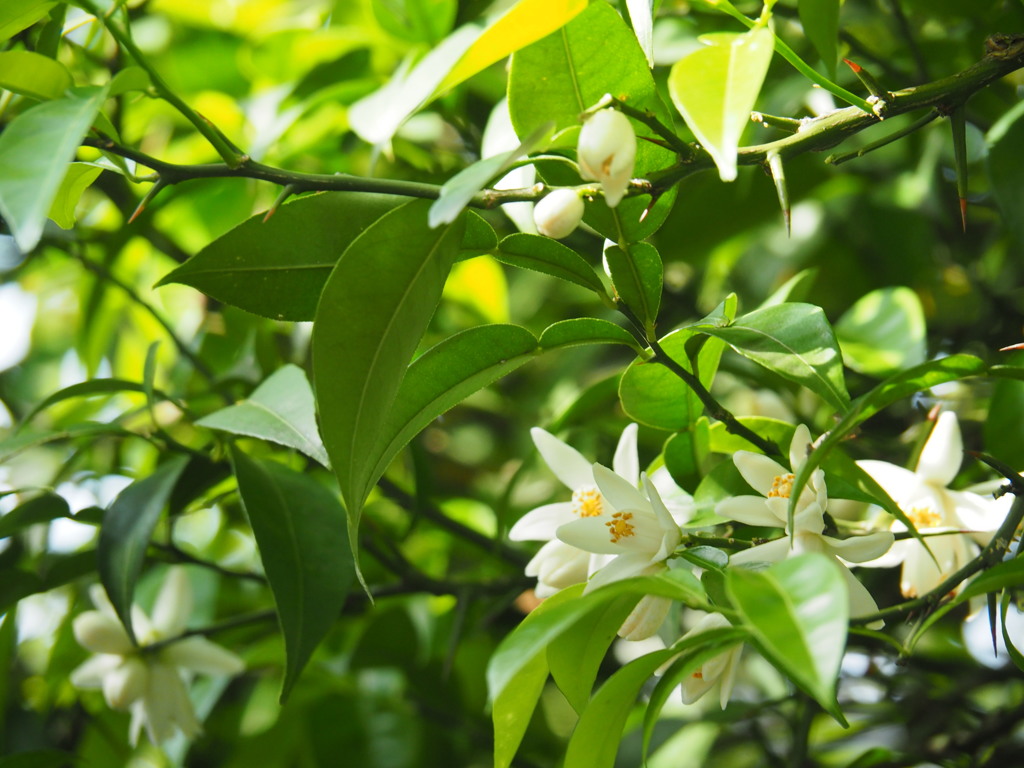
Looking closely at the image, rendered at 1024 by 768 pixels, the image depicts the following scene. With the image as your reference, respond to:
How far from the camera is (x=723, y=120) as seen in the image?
0.43 metres

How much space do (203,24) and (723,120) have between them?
1.28 meters

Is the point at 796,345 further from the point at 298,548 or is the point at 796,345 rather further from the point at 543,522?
the point at 298,548

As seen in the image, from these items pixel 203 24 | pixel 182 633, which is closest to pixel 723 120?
pixel 182 633

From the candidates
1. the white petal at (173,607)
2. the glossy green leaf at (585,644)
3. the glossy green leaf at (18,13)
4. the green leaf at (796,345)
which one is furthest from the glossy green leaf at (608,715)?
the white petal at (173,607)

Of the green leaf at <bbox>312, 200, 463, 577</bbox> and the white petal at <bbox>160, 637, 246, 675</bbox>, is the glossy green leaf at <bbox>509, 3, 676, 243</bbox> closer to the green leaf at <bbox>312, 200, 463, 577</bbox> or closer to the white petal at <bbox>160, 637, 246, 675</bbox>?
the green leaf at <bbox>312, 200, 463, 577</bbox>

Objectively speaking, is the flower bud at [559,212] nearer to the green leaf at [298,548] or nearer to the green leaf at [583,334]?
the green leaf at [583,334]

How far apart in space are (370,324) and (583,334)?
0.48 feet

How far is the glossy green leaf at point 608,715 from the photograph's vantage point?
0.51 m

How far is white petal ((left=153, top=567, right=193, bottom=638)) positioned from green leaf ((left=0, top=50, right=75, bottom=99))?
26.6 inches

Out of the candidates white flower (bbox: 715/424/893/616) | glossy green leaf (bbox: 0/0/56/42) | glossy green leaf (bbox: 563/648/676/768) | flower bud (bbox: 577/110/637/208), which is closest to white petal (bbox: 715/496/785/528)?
white flower (bbox: 715/424/893/616)

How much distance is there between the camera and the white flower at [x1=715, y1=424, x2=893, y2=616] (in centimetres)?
56

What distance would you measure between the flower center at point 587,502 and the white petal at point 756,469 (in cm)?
14

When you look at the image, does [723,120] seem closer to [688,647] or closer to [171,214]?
[688,647]

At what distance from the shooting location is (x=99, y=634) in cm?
98
